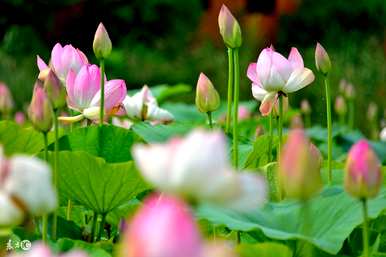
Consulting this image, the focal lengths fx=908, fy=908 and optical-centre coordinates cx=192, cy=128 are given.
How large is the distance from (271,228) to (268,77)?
0.30 meters

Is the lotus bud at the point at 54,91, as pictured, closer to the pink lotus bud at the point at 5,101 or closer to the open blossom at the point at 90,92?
the open blossom at the point at 90,92

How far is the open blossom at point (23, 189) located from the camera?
594 mm

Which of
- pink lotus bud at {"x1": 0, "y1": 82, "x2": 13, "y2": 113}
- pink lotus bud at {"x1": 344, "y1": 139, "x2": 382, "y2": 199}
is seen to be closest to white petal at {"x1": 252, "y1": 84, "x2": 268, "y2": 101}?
pink lotus bud at {"x1": 344, "y1": 139, "x2": 382, "y2": 199}

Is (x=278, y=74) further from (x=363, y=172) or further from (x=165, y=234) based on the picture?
(x=165, y=234)

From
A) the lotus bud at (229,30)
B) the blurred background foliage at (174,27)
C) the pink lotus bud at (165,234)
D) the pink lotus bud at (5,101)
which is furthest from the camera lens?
the blurred background foliage at (174,27)

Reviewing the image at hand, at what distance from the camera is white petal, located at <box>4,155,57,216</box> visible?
0.59 meters

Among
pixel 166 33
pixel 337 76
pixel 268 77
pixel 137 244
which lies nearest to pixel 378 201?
pixel 268 77

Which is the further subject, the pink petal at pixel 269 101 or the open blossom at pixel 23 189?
the pink petal at pixel 269 101

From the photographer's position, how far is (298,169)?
64 cm

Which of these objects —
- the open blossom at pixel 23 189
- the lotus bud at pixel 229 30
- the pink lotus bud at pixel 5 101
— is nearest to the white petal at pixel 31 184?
the open blossom at pixel 23 189

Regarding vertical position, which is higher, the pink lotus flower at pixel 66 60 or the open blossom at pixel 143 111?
the pink lotus flower at pixel 66 60

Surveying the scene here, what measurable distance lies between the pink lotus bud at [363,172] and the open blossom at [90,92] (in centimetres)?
56

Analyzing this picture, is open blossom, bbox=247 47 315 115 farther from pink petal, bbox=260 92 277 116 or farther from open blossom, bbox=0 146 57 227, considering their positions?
open blossom, bbox=0 146 57 227

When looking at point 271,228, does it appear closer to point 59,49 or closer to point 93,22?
point 59,49
